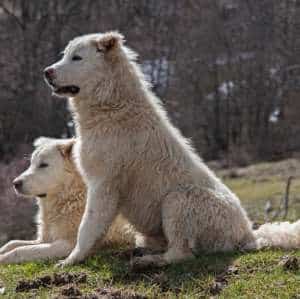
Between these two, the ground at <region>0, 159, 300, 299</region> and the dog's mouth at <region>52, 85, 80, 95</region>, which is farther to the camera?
the dog's mouth at <region>52, 85, 80, 95</region>

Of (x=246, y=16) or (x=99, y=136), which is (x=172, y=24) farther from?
(x=99, y=136)

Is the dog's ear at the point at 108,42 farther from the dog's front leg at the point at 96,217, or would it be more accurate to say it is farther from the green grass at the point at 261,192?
the green grass at the point at 261,192

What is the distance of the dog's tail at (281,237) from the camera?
7.20 meters

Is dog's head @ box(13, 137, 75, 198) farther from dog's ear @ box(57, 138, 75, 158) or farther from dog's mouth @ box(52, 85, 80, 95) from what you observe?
dog's mouth @ box(52, 85, 80, 95)

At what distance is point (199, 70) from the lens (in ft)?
121

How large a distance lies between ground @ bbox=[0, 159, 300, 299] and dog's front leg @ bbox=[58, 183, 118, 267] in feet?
0.54

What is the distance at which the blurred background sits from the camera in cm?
2773

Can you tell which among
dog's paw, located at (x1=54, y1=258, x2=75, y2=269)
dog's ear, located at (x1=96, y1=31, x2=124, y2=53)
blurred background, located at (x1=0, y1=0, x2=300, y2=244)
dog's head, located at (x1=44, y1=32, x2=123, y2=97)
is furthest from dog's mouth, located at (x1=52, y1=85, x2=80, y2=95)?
blurred background, located at (x1=0, y1=0, x2=300, y2=244)

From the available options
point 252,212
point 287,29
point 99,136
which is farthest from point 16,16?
point 99,136

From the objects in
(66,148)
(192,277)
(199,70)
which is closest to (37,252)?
(66,148)

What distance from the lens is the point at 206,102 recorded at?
37531 millimetres

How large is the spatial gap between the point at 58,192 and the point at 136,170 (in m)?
1.56

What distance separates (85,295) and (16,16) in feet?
93.0

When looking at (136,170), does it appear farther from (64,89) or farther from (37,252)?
(37,252)
